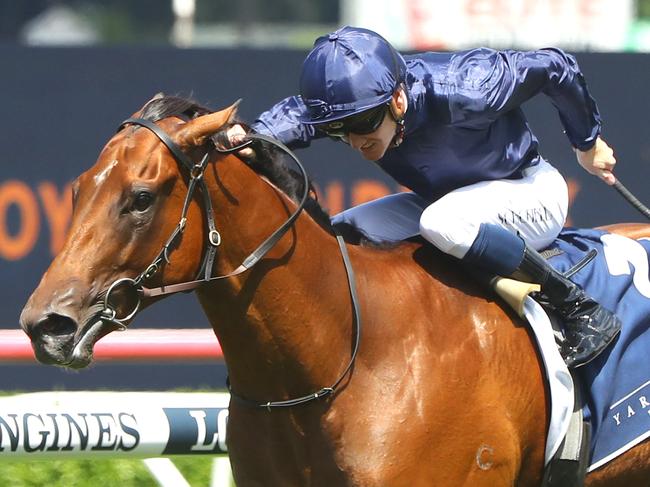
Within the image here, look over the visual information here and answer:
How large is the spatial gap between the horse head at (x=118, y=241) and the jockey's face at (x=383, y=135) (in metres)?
0.46

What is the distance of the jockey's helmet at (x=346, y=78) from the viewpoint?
347cm

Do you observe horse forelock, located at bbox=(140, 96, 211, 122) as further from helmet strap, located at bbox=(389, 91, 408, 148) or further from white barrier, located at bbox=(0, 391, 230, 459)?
white barrier, located at bbox=(0, 391, 230, 459)

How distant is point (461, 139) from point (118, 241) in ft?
3.70

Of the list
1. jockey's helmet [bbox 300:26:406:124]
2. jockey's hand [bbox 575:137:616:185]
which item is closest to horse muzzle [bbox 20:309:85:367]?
jockey's helmet [bbox 300:26:406:124]

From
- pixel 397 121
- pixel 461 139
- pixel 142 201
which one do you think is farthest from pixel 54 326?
pixel 461 139

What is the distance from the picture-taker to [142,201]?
321cm

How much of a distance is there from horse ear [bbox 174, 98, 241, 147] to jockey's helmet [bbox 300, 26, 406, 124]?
0.29 metres

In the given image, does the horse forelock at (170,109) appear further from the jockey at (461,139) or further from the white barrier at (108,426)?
the white barrier at (108,426)

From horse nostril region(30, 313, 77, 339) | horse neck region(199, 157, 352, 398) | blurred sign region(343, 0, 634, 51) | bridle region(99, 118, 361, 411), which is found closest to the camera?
horse nostril region(30, 313, 77, 339)

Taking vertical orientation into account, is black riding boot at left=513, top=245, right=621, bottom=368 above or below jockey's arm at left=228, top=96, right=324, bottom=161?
below

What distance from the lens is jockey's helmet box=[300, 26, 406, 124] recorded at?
3469 millimetres

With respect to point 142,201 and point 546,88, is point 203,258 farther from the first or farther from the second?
point 546,88

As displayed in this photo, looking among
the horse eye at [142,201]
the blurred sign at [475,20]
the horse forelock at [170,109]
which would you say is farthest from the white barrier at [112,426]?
the blurred sign at [475,20]

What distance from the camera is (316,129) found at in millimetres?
3826
